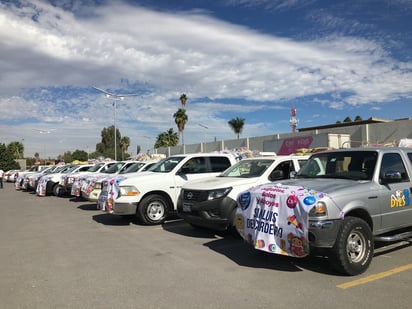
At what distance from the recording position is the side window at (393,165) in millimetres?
6078

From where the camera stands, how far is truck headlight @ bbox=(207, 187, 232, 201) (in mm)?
7450

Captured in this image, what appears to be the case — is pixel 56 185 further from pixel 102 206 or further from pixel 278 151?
pixel 278 151

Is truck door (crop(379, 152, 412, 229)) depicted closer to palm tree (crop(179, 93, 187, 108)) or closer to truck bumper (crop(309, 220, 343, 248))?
truck bumper (crop(309, 220, 343, 248))

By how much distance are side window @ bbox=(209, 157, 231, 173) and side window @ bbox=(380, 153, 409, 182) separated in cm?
504

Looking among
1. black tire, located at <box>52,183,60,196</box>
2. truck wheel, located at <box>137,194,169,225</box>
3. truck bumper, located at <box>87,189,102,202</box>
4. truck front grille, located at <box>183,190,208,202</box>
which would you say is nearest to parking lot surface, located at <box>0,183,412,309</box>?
truck front grille, located at <box>183,190,208,202</box>

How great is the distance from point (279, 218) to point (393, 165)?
2.40 meters

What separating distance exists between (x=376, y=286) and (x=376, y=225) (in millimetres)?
1182

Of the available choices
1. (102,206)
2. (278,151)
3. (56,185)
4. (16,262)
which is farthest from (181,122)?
(16,262)

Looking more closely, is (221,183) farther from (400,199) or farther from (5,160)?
(5,160)

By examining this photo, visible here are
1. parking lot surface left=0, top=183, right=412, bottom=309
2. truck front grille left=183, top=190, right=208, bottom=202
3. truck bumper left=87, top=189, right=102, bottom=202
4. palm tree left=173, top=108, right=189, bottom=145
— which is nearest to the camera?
parking lot surface left=0, top=183, right=412, bottom=309

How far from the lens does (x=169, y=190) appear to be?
979cm

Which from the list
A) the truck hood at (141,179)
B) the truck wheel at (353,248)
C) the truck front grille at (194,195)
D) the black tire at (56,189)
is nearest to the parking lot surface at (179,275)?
the truck wheel at (353,248)

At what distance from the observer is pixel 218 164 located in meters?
10.6

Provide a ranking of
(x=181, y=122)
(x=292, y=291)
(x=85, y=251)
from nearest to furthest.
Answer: (x=292, y=291) < (x=85, y=251) < (x=181, y=122)
